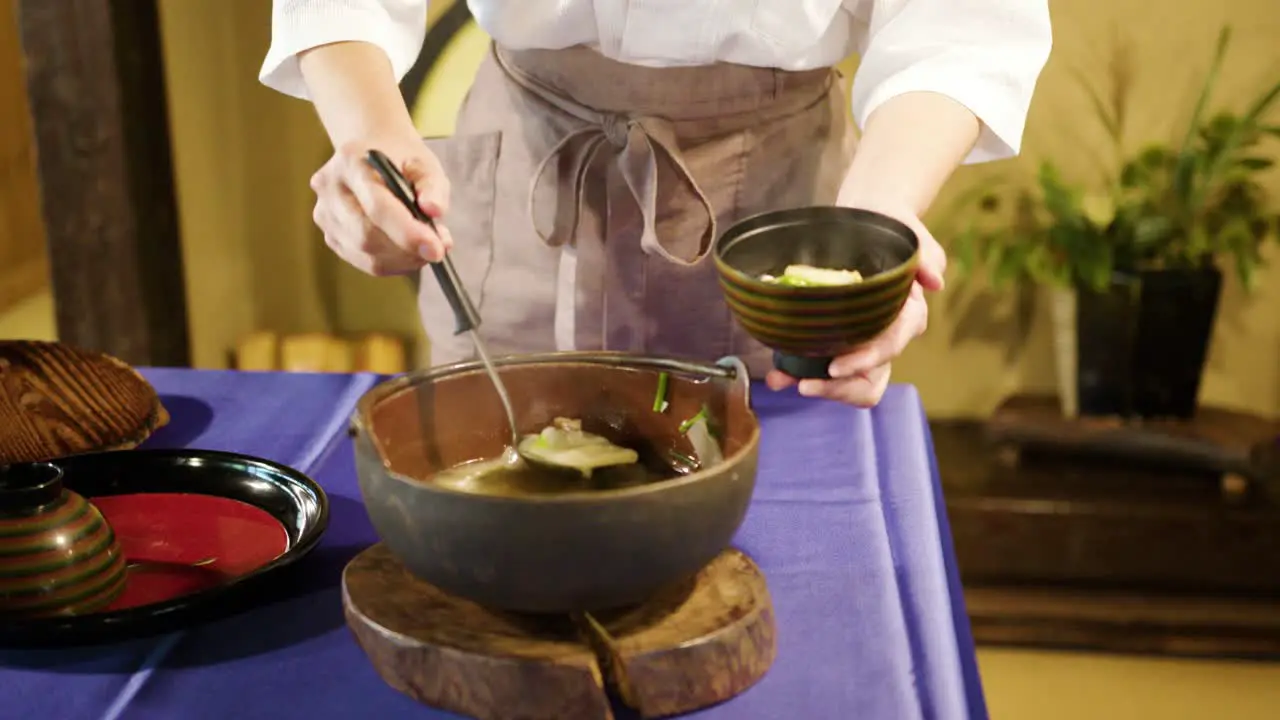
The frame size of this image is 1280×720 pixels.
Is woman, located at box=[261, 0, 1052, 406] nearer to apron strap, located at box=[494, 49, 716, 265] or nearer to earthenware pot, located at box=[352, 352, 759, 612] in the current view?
apron strap, located at box=[494, 49, 716, 265]

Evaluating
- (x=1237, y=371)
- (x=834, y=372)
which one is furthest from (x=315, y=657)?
(x=1237, y=371)

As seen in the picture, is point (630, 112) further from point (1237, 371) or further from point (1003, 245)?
point (1237, 371)

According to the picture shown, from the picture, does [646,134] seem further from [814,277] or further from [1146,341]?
[1146,341]

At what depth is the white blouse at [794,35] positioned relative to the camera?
1241mm

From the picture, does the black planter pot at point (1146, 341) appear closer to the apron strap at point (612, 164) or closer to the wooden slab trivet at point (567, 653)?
the apron strap at point (612, 164)

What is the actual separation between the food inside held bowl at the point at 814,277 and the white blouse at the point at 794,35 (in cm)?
32

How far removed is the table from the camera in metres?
0.77

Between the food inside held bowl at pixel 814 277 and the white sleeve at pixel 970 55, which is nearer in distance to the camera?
the food inside held bowl at pixel 814 277

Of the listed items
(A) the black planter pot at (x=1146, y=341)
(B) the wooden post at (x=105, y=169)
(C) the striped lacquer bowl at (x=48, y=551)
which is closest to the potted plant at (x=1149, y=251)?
(A) the black planter pot at (x=1146, y=341)

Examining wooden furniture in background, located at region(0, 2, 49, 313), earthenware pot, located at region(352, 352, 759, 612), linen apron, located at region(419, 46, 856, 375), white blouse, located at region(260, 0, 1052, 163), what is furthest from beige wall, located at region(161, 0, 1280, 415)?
earthenware pot, located at region(352, 352, 759, 612)

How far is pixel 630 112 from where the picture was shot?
135cm

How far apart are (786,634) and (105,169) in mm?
2119

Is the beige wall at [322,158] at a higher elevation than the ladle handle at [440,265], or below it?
below

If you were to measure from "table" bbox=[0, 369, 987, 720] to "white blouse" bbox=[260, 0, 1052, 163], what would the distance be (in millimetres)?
347
